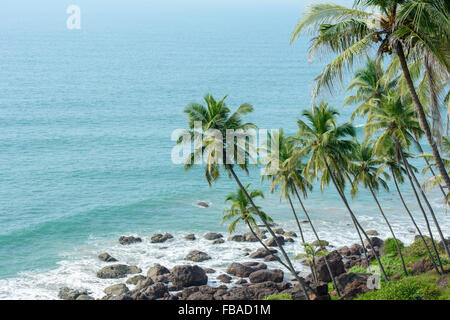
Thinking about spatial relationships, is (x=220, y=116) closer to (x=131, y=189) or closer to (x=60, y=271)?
(x=60, y=271)

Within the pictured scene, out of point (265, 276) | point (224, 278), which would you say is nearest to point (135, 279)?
point (224, 278)

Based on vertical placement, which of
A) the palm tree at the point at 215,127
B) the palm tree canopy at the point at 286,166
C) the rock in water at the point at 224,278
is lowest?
the rock in water at the point at 224,278

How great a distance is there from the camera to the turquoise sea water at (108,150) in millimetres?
49281

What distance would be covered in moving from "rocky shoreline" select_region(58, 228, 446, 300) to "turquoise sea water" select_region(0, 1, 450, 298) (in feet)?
8.89

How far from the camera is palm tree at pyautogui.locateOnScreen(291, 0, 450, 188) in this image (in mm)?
19375

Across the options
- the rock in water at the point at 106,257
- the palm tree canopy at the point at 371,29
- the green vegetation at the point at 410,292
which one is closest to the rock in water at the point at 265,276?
the rock in water at the point at 106,257

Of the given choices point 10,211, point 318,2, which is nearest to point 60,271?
point 10,211

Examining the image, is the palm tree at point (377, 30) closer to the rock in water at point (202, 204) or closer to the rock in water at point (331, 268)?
the rock in water at point (331, 268)

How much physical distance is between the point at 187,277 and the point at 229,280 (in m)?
3.17

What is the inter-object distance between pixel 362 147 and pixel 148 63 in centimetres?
11625

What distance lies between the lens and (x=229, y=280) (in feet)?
126

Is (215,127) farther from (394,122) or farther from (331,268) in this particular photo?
(331,268)

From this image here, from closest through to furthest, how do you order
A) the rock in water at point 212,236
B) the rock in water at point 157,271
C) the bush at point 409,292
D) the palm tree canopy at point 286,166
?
1. the bush at point 409,292
2. the palm tree canopy at point 286,166
3. the rock in water at point 157,271
4. the rock in water at point 212,236

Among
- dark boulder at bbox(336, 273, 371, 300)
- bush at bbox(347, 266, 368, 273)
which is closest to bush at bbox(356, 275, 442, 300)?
dark boulder at bbox(336, 273, 371, 300)
